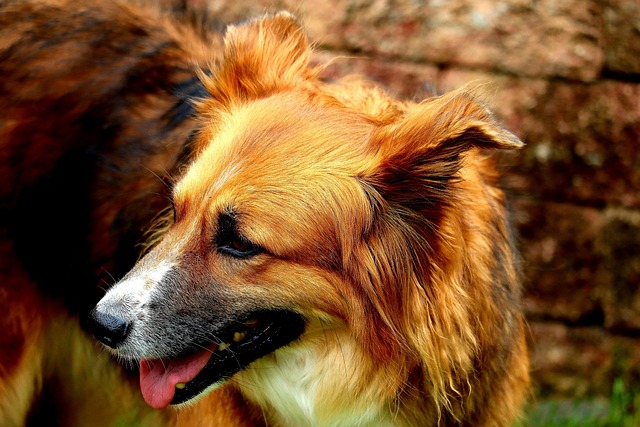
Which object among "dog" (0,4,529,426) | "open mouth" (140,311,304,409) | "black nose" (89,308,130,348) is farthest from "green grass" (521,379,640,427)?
"black nose" (89,308,130,348)

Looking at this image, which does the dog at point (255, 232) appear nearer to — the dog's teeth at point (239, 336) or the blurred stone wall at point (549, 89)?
the dog's teeth at point (239, 336)

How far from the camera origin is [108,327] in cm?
266

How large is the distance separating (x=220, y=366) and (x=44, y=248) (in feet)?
3.40

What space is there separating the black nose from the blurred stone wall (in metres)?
2.07

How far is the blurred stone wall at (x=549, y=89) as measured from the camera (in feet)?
14.5

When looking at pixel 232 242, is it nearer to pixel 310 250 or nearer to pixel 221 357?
pixel 310 250

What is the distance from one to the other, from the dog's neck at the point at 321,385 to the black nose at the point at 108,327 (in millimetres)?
528

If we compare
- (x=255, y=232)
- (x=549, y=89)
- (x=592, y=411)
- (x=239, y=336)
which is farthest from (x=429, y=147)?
(x=592, y=411)

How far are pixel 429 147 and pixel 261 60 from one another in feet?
2.64

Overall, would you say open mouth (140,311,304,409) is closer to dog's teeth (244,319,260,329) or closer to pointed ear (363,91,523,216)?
dog's teeth (244,319,260,329)

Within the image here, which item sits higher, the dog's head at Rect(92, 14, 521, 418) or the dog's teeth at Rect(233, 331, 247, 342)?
the dog's head at Rect(92, 14, 521, 418)

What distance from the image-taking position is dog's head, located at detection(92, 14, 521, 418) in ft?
8.81

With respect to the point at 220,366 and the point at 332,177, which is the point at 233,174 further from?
the point at 220,366

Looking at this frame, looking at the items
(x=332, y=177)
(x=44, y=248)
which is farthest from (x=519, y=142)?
(x=44, y=248)
